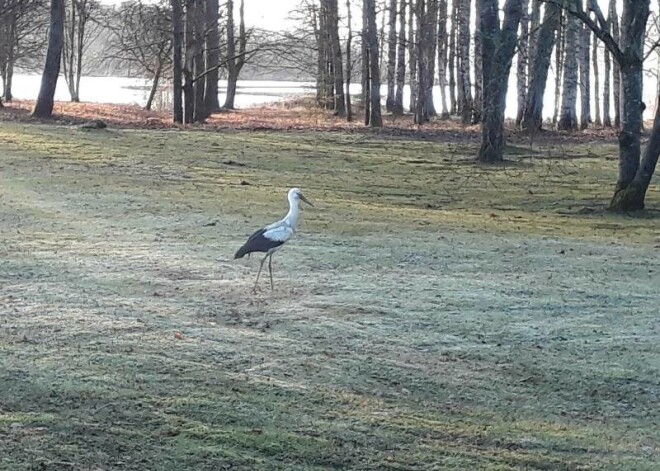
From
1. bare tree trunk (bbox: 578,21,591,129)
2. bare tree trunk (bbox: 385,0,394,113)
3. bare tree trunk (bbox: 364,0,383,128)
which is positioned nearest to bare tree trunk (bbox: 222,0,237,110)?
bare tree trunk (bbox: 364,0,383,128)

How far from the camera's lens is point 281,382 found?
284 inches

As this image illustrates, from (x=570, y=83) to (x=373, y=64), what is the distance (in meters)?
6.50

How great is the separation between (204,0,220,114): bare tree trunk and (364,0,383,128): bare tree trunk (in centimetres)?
518

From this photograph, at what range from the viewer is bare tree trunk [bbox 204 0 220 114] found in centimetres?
3685

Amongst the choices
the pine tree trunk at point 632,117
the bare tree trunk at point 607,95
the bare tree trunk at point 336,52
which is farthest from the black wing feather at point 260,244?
the bare tree trunk at point 607,95

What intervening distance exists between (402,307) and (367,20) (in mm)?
26053

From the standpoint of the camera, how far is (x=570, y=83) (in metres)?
34.7

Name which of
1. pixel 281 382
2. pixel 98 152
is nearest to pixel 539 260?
pixel 281 382

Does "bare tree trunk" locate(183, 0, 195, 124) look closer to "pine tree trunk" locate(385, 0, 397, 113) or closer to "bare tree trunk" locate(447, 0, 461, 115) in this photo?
"pine tree trunk" locate(385, 0, 397, 113)

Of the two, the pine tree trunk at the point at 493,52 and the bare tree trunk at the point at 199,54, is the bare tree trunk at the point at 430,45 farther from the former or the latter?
the pine tree trunk at the point at 493,52

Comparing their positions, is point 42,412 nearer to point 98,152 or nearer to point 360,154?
point 98,152

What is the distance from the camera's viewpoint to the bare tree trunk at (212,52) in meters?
36.8

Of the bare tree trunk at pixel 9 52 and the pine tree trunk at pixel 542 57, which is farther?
the bare tree trunk at pixel 9 52

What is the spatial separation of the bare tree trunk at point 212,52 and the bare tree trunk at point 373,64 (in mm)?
5181
